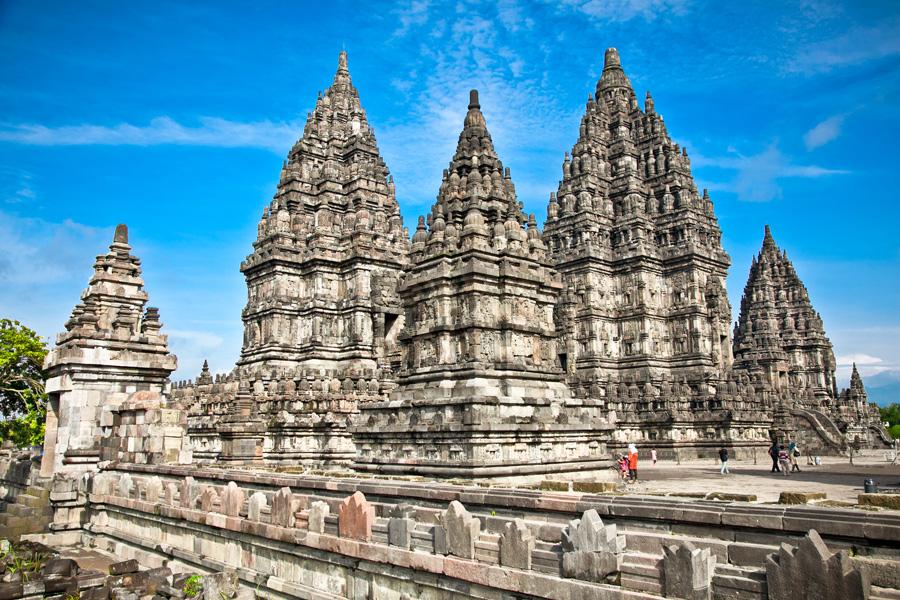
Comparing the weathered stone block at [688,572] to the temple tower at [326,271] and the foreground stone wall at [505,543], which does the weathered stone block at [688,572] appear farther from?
the temple tower at [326,271]

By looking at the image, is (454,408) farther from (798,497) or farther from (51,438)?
(51,438)

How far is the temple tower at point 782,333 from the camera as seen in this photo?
53594 mm

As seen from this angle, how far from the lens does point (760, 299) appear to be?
59094 mm

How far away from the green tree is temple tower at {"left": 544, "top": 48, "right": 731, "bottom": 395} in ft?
93.6

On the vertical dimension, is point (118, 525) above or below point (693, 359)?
below

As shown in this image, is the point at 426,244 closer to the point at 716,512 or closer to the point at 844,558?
the point at 716,512

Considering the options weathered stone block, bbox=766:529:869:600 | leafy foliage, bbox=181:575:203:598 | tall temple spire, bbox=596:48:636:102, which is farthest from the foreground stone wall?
tall temple spire, bbox=596:48:636:102

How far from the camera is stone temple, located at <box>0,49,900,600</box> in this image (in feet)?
22.4

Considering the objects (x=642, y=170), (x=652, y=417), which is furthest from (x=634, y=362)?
(x=642, y=170)

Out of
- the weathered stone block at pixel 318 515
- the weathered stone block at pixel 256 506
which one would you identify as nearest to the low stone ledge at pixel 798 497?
the weathered stone block at pixel 318 515

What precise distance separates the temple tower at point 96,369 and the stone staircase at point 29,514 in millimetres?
591

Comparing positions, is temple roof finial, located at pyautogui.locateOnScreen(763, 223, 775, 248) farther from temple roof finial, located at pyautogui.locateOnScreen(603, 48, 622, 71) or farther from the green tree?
the green tree

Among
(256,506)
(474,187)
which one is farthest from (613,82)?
(256,506)

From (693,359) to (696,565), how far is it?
131 feet
